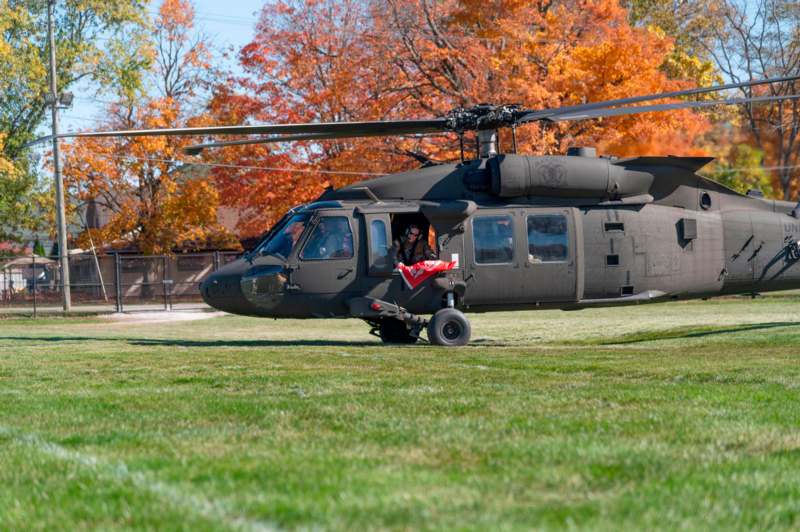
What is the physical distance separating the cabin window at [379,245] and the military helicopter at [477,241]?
0.7 inches

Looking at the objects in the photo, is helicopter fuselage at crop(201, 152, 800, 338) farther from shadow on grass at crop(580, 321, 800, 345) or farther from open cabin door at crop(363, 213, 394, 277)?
shadow on grass at crop(580, 321, 800, 345)

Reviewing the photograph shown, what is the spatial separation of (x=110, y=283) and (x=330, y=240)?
89.7 ft

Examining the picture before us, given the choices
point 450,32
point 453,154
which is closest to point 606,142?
point 453,154

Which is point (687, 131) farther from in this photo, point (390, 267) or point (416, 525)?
point (416, 525)

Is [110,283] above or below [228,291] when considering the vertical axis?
above

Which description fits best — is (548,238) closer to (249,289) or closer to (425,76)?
(249,289)

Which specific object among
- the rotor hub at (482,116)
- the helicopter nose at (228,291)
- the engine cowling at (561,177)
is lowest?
the helicopter nose at (228,291)

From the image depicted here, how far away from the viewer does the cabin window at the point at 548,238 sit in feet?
60.4

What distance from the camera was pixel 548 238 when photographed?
18.5 metres

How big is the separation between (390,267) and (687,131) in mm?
21265

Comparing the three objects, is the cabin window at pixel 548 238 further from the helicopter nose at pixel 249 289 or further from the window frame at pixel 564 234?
the helicopter nose at pixel 249 289

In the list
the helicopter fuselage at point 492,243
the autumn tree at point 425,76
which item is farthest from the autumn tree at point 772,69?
the helicopter fuselage at point 492,243

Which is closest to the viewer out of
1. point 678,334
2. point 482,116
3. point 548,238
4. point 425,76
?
point 482,116

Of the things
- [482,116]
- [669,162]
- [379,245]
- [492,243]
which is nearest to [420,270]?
[379,245]
